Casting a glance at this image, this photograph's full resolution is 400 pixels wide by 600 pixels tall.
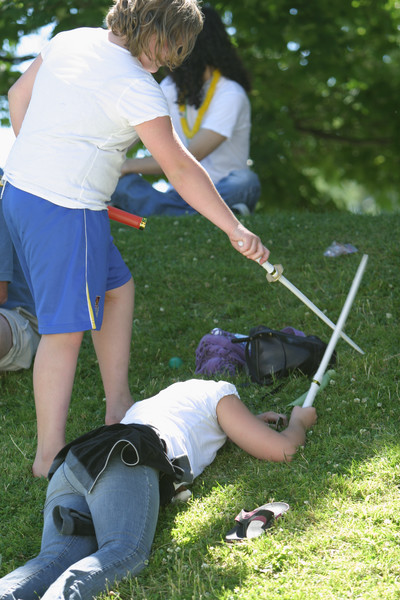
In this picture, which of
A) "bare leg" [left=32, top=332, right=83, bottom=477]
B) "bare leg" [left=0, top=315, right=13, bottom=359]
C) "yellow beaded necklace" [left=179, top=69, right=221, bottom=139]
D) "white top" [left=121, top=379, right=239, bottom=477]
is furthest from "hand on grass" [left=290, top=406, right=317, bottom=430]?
"yellow beaded necklace" [left=179, top=69, right=221, bottom=139]

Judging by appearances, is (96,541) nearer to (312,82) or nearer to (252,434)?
(252,434)

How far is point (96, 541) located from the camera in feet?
8.63

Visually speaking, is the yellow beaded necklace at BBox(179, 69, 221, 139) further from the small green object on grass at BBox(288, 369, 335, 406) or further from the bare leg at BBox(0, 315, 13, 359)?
the small green object on grass at BBox(288, 369, 335, 406)

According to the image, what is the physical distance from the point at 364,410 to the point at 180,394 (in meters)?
0.91

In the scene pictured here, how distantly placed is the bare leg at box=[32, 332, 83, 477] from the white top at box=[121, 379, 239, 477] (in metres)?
0.32

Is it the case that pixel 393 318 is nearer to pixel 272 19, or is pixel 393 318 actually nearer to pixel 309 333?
pixel 309 333

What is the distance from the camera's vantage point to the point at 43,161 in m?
3.16

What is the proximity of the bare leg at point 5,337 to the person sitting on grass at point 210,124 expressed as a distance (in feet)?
9.24

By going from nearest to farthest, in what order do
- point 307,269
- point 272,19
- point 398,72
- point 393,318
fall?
1. point 393,318
2. point 307,269
3. point 272,19
4. point 398,72

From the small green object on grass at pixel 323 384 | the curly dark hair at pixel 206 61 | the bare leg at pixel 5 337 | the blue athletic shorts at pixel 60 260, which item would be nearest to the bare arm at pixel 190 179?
the blue athletic shorts at pixel 60 260

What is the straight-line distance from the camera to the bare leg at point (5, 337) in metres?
4.27

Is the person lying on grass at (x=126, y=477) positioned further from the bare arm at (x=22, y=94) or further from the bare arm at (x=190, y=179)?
the bare arm at (x=22, y=94)

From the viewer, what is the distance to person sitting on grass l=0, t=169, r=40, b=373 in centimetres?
429

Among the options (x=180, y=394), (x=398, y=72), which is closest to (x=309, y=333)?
(x=180, y=394)
